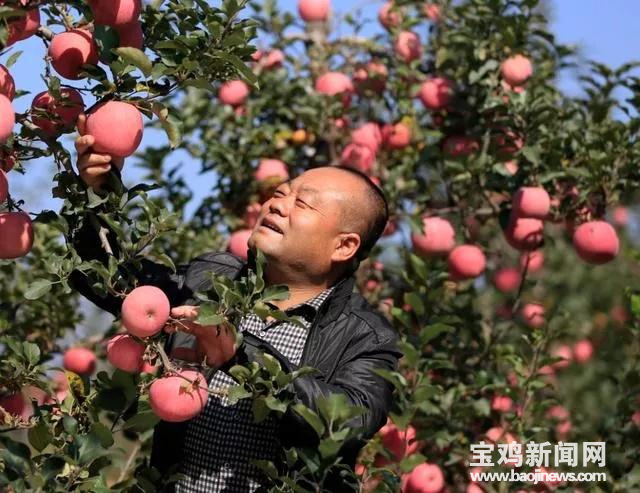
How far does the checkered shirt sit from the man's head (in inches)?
7.2

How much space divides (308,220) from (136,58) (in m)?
0.59

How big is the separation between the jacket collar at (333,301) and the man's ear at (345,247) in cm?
6

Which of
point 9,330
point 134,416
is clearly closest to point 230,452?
point 134,416

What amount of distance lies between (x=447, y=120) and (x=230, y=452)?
2.14m

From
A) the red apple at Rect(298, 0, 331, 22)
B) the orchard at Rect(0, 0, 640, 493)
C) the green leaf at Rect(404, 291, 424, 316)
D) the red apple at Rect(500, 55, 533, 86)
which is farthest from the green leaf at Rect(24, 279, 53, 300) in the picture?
the red apple at Rect(298, 0, 331, 22)

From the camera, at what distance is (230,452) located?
7.24ft

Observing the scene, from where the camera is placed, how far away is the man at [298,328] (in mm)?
2129

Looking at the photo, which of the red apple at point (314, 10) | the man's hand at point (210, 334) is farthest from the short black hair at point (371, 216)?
the red apple at point (314, 10)

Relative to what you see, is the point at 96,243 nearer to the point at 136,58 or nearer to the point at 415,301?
the point at 136,58

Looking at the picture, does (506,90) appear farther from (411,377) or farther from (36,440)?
(36,440)

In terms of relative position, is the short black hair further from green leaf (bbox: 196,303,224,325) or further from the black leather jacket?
green leaf (bbox: 196,303,224,325)

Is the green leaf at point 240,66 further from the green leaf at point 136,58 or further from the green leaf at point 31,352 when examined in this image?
the green leaf at point 31,352

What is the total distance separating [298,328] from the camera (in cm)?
232

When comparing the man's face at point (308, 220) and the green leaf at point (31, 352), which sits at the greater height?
the man's face at point (308, 220)
